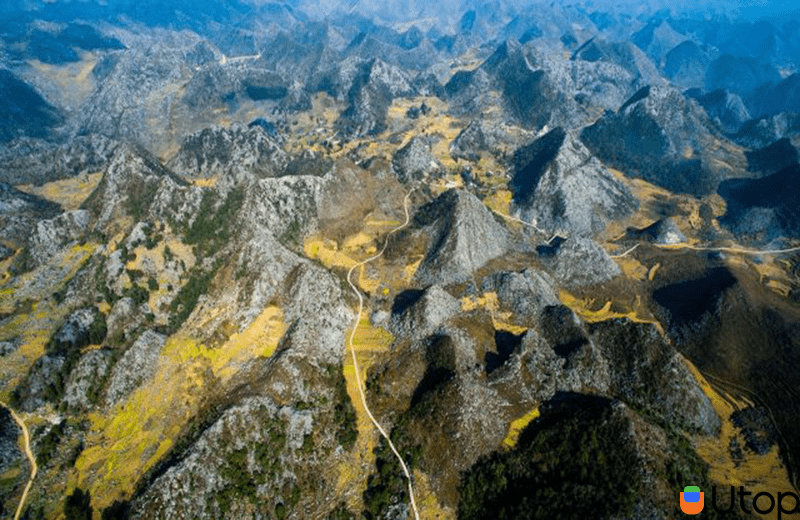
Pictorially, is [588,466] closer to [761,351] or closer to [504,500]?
[504,500]

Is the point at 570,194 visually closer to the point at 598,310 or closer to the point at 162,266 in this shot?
the point at 598,310

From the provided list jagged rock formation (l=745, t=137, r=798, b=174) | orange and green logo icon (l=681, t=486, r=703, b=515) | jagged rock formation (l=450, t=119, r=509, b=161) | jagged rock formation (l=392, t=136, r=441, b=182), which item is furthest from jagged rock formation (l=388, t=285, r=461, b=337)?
jagged rock formation (l=745, t=137, r=798, b=174)

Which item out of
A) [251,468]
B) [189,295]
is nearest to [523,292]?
[251,468]

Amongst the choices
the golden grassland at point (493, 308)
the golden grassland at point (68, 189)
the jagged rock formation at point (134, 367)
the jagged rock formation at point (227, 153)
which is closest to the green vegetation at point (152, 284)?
the jagged rock formation at point (134, 367)

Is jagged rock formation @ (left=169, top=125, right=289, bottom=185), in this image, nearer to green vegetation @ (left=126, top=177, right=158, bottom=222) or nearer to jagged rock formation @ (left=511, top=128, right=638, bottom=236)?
green vegetation @ (left=126, top=177, right=158, bottom=222)

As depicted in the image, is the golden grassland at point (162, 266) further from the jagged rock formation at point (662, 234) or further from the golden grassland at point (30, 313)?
the jagged rock formation at point (662, 234)
